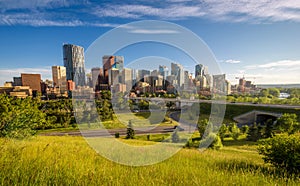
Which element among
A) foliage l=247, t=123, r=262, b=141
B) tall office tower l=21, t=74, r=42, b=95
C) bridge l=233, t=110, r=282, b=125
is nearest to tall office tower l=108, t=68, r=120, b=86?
foliage l=247, t=123, r=262, b=141

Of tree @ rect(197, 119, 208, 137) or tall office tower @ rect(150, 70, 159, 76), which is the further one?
tree @ rect(197, 119, 208, 137)

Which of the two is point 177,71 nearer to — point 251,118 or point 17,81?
point 251,118

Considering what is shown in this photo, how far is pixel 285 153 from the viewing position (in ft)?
13.0

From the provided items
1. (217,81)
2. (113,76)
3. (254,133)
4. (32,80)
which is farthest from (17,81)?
(254,133)

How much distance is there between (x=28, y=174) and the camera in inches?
88.0

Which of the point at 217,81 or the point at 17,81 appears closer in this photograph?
the point at 217,81

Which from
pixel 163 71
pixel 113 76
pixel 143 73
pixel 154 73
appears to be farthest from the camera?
pixel 113 76

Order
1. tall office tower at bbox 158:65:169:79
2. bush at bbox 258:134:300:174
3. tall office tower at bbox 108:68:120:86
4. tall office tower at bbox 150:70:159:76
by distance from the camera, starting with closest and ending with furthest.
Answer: bush at bbox 258:134:300:174 → tall office tower at bbox 158:65:169:79 → tall office tower at bbox 150:70:159:76 → tall office tower at bbox 108:68:120:86

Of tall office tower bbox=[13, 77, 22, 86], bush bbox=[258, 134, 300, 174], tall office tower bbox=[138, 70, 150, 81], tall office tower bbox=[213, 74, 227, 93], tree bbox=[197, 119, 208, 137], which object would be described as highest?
tall office tower bbox=[13, 77, 22, 86]

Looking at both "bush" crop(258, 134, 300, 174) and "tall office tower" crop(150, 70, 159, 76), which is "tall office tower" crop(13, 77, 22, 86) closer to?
"tall office tower" crop(150, 70, 159, 76)

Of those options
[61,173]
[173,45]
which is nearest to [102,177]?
[61,173]

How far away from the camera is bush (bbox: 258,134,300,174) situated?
3836 mm

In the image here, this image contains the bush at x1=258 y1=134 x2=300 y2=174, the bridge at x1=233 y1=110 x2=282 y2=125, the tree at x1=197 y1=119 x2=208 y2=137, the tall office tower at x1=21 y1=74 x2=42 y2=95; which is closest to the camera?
the bush at x1=258 y1=134 x2=300 y2=174

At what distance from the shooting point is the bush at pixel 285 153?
384cm
